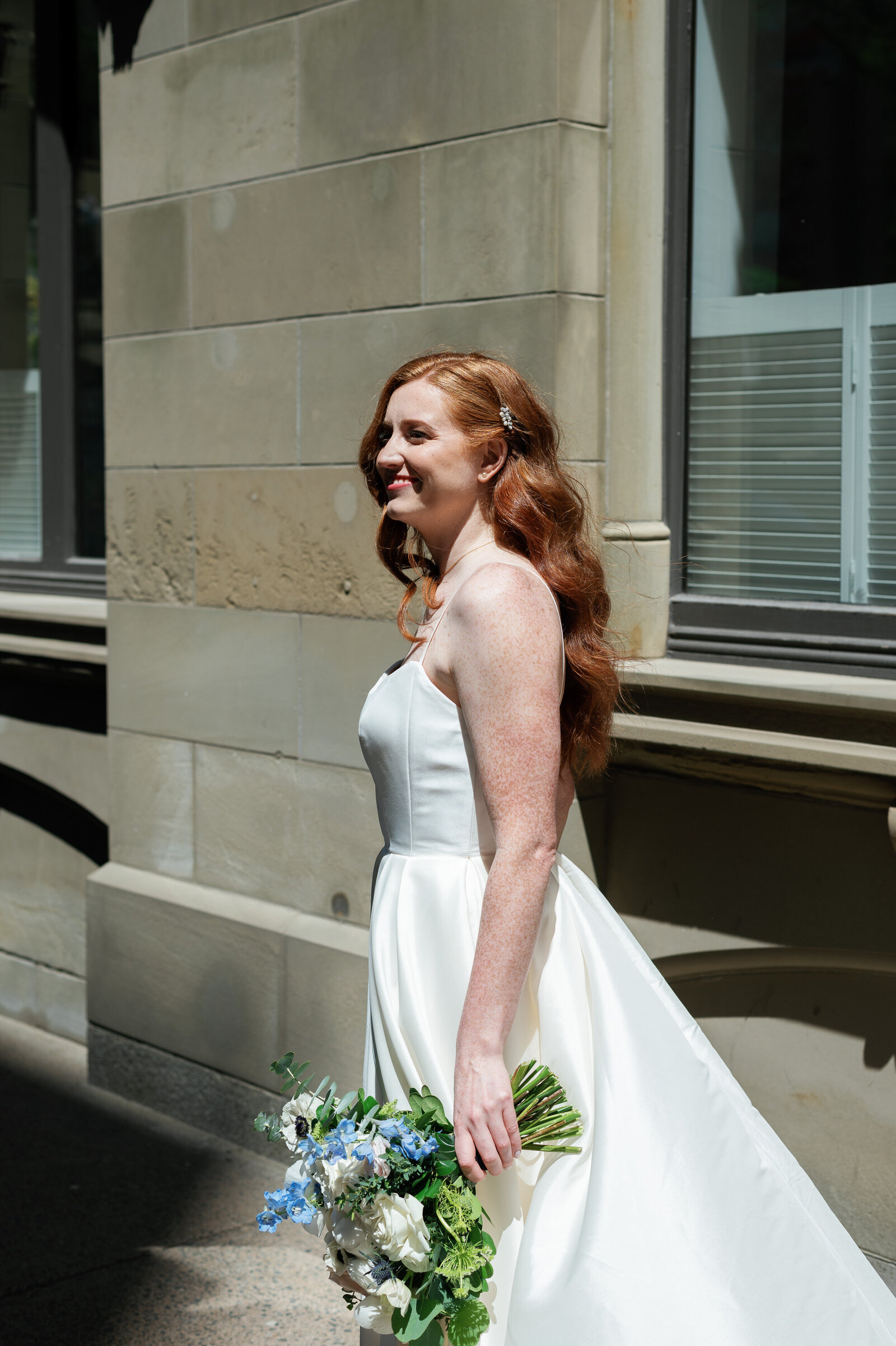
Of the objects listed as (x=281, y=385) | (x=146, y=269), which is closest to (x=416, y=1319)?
(x=281, y=385)

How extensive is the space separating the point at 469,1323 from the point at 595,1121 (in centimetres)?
36

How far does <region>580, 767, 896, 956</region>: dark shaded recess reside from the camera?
3316mm

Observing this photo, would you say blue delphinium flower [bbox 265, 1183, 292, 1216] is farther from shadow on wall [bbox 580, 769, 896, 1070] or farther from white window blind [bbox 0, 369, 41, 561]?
white window blind [bbox 0, 369, 41, 561]

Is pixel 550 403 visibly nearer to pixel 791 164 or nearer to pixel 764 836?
pixel 791 164

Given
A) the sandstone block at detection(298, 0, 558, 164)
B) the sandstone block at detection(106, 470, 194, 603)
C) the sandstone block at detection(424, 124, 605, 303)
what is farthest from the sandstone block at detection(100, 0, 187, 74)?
the sandstone block at detection(106, 470, 194, 603)

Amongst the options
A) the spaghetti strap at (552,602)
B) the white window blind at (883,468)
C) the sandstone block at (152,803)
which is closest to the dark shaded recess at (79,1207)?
the sandstone block at (152,803)

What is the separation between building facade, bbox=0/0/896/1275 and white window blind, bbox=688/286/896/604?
0.01 meters

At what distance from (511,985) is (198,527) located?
301 cm

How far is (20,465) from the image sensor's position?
6293mm

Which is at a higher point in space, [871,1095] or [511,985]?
[511,985]

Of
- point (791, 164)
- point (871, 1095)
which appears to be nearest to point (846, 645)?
point (871, 1095)

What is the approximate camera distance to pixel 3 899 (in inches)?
245

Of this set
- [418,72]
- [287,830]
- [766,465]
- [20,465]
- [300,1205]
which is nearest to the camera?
[300,1205]

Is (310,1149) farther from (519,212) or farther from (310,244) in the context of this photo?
(310,244)
